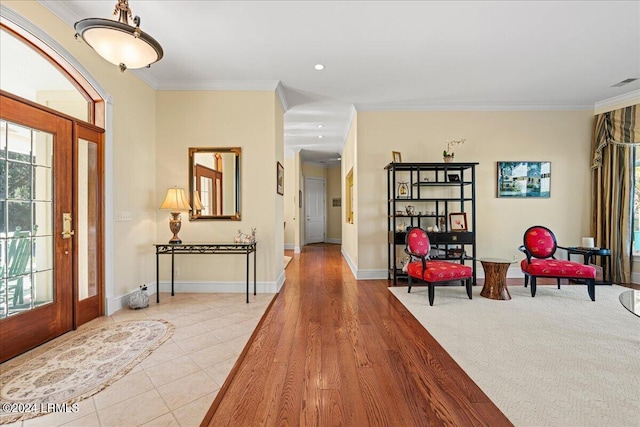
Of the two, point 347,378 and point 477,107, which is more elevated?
point 477,107

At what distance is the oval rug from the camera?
1.83 m

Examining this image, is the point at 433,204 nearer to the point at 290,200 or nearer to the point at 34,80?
the point at 290,200

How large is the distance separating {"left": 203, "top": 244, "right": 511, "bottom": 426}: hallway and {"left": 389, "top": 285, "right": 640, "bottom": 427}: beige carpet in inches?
7.8

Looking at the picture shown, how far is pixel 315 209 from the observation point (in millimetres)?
11000

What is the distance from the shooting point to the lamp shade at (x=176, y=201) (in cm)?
393

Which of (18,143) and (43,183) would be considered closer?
(18,143)

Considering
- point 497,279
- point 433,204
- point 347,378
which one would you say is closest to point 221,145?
point 347,378

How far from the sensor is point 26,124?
99.2 inches

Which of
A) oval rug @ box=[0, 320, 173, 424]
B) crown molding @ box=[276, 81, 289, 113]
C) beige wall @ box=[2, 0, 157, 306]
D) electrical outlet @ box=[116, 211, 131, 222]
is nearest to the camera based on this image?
oval rug @ box=[0, 320, 173, 424]

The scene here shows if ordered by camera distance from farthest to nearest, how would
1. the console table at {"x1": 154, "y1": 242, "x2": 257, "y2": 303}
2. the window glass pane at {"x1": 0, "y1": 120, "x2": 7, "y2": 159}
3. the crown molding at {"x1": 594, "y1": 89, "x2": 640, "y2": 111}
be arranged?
the crown molding at {"x1": 594, "y1": 89, "x2": 640, "y2": 111} → the console table at {"x1": 154, "y1": 242, "x2": 257, "y2": 303} → the window glass pane at {"x1": 0, "y1": 120, "x2": 7, "y2": 159}

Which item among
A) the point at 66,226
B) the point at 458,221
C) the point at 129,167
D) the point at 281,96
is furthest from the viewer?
the point at 458,221

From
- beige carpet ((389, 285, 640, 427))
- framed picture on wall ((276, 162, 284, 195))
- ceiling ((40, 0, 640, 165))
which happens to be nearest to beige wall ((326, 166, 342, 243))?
ceiling ((40, 0, 640, 165))

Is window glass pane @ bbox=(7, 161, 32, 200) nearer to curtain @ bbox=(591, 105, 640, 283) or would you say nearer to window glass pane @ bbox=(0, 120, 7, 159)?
window glass pane @ bbox=(0, 120, 7, 159)

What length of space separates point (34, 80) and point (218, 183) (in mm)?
2107
